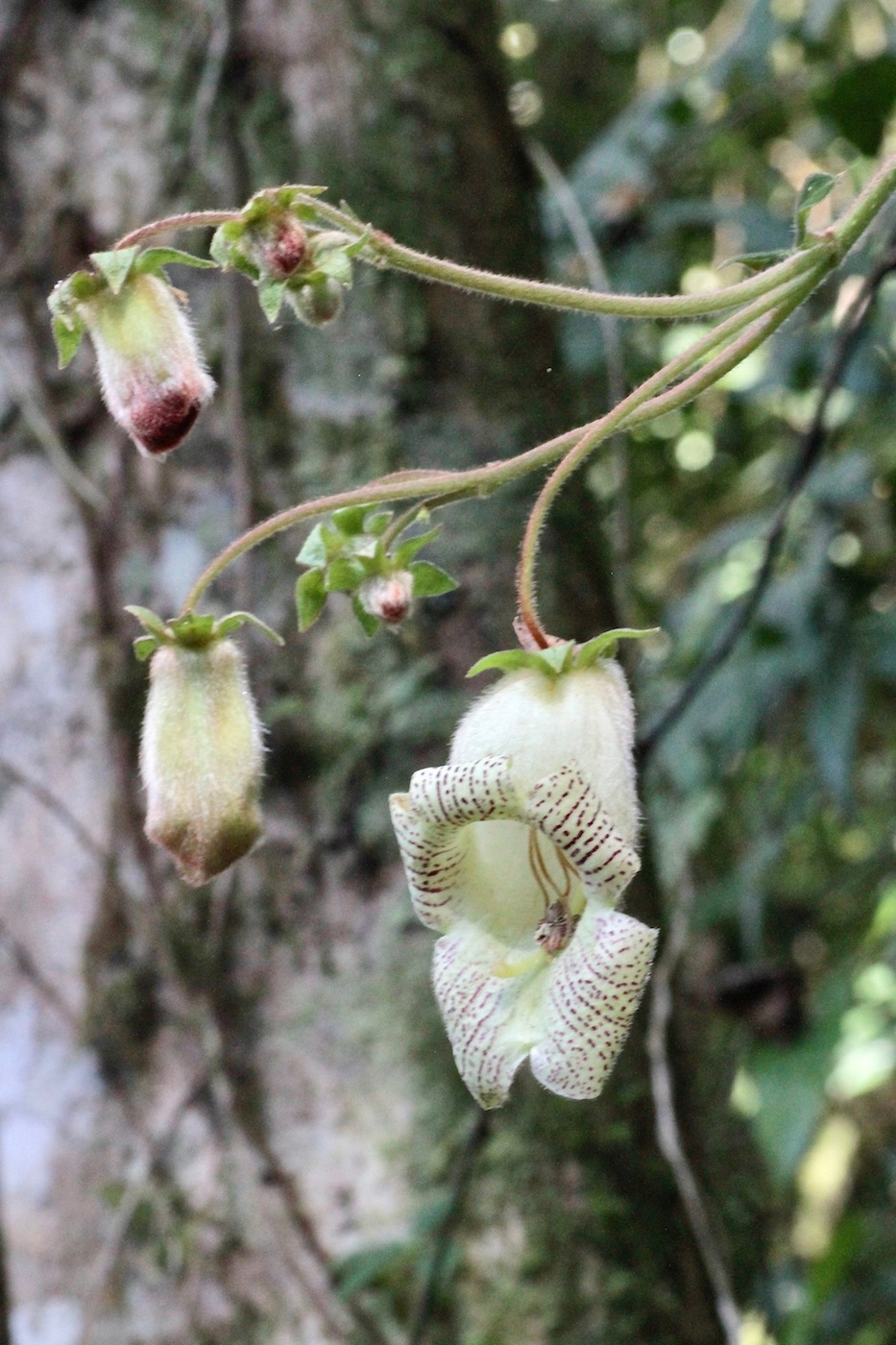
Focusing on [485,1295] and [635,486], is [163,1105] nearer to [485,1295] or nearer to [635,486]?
[485,1295]

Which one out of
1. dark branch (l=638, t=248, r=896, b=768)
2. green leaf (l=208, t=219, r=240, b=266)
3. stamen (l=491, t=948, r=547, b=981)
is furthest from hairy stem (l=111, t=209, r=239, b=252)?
dark branch (l=638, t=248, r=896, b=768)

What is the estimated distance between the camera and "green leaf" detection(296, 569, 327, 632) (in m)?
0.73

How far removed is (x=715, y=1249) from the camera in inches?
47.3

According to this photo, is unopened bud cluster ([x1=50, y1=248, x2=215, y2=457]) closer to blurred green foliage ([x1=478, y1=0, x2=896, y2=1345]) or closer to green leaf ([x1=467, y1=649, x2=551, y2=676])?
green leaf ([x1=467, y1=649, x2=551, y2=676])

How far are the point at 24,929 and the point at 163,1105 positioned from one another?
20 centimetres

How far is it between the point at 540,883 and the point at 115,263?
0.37 m

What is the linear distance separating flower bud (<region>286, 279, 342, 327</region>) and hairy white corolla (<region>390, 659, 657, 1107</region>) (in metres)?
0.20

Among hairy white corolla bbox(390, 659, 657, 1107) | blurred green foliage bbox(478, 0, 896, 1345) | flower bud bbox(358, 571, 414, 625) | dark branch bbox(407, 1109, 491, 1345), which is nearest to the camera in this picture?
hairy white corolla bbox(390, 659, 657, 1107)

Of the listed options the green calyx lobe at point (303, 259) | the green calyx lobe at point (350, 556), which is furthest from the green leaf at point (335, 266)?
the green calyx lobe at point (350, 556)

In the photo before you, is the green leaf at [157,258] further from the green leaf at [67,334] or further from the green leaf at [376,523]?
the green leaf at [376,523]

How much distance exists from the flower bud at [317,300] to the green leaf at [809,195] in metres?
0.22

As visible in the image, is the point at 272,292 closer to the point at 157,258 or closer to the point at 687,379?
the point at 157,258

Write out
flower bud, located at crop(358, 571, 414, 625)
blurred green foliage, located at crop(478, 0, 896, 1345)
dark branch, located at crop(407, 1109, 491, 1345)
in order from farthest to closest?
blurred green foliage, located at crop(478, 0, 896, 1345), dark branch, located at crop(407, 1109, 491, 1345), flower bud, located at crop(358, 571, 414, 625)

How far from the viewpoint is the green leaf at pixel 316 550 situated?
736 mm
